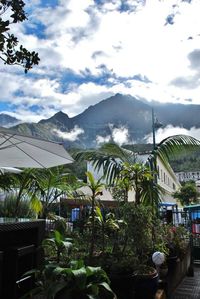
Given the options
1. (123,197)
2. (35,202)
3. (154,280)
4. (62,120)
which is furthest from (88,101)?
(62,120)

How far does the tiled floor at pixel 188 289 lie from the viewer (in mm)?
4742

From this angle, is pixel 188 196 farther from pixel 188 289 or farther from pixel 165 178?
pixel 188 289

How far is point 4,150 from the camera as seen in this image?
4.82 metres

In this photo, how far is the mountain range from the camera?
11.8 meters

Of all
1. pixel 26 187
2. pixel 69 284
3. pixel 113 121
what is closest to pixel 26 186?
pixel 26 187

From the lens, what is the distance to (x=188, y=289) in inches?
202

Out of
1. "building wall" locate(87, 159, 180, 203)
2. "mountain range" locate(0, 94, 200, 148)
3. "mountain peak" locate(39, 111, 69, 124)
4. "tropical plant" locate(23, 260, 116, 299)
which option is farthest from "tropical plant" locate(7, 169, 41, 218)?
"mountain peak" locate(39, 111, 69, 124)

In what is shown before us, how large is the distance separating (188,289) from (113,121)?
1804 centimetres

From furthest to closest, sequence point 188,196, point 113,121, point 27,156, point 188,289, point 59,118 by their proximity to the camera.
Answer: point 59,118, point 188,196, point 113,121, point 188,289, point 27,156

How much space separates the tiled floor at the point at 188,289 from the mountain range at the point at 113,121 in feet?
11.2

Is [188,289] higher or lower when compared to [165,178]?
lower

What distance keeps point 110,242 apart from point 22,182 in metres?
2.93

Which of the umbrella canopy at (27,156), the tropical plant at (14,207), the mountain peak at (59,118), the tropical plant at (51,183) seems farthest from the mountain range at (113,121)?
the umbrella canopy at (27,156)

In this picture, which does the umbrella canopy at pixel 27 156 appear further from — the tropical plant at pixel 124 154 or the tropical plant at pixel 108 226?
the tropical plant at pixel 124 154
